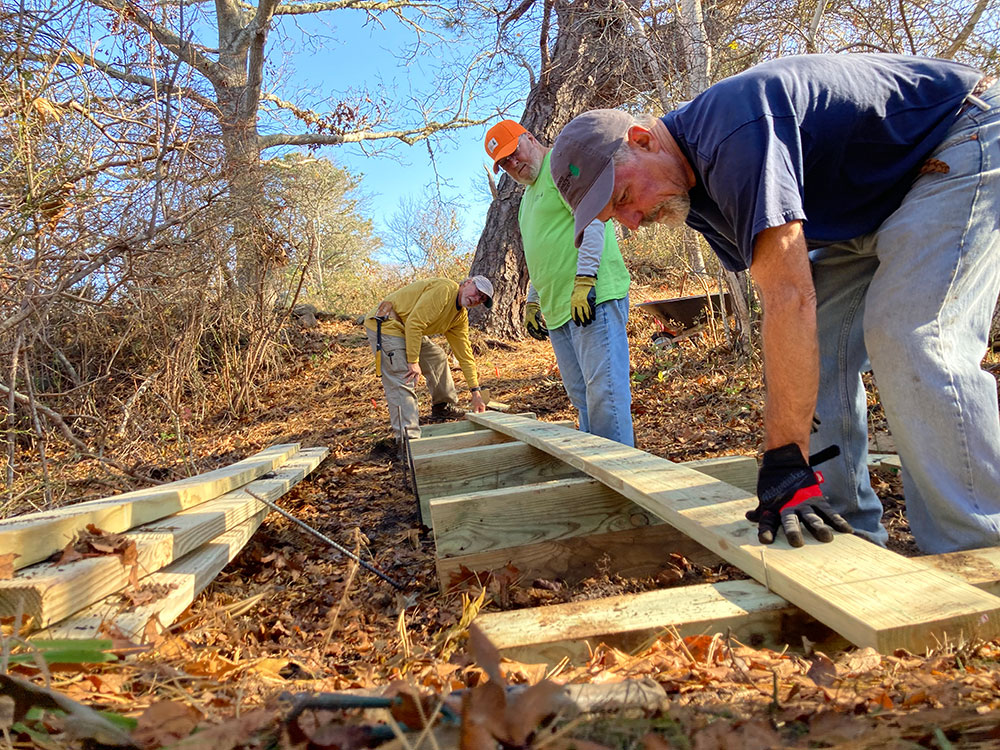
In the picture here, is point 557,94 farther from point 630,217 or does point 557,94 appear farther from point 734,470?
point 734,470

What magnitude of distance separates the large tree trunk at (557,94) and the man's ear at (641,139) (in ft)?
17.1

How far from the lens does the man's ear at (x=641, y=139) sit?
6.76ft

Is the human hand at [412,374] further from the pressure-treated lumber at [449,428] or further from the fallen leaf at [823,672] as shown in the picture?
the fallen leaf at [823,672]

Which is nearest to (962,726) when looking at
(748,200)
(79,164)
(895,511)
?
(748,200)

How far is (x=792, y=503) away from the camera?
65.1 inches

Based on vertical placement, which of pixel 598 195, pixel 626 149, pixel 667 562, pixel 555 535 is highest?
pixel 626 149

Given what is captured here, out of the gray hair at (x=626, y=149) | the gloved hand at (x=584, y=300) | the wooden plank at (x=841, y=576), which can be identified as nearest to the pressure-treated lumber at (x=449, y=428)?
the gloved hand at (x=584, y=300)

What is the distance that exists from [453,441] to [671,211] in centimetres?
227

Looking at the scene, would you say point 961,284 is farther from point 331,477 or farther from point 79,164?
point 79,164

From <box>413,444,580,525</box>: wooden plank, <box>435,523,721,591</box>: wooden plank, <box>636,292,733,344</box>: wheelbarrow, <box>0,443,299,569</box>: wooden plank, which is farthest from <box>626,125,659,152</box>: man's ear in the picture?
<box>636,292,733,344</box>: wheelbarrow

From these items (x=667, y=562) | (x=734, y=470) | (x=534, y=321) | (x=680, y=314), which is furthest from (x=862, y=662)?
(x=680, y=314)

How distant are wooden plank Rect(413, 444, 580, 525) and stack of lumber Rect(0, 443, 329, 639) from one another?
883 millimetres

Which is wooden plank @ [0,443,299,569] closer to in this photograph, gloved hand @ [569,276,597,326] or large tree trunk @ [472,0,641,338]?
gloved hand @ [569,276,597,326]

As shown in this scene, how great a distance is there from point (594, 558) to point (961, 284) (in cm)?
144
